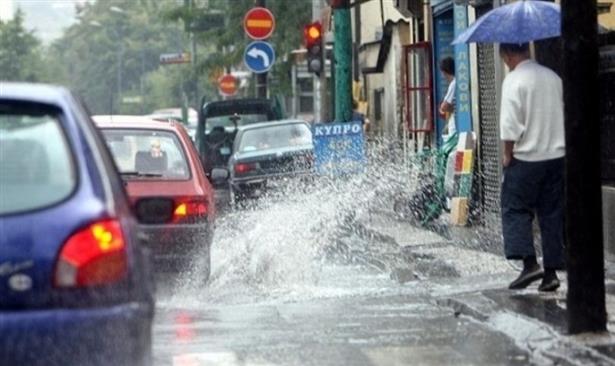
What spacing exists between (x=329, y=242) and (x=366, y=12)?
21.3 m

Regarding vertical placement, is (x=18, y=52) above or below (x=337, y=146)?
above

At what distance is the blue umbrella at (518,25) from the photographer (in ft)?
36.8

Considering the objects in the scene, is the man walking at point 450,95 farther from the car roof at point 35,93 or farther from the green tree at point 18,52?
the green tree at point 18,52

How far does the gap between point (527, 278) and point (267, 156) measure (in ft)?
43.0

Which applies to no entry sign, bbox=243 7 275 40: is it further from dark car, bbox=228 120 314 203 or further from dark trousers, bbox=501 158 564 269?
dark trousers, bbox=501 158 564 269

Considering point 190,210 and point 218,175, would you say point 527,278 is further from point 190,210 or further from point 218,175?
point 218,175

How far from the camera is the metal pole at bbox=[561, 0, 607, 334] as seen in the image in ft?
28.5

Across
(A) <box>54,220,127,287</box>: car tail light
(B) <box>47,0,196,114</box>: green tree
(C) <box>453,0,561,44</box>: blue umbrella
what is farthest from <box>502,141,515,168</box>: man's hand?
(B) <box>47,0,196,114</box>: green tree

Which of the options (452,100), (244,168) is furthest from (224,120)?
(452,100)

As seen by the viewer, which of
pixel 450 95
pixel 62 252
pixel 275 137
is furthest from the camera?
pixel 275 137

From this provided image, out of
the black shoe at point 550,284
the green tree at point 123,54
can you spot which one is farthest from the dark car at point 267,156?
the green tree at point 123,54

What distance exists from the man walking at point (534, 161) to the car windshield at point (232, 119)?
22.0 m

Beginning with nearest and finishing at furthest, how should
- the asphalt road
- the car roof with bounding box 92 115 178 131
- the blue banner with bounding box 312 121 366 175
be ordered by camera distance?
the asphalt road
the car roof with bounding box 92 115 178 131
the blue banner with bounding box 312 121 366 175

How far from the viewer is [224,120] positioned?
34188 millimetres
